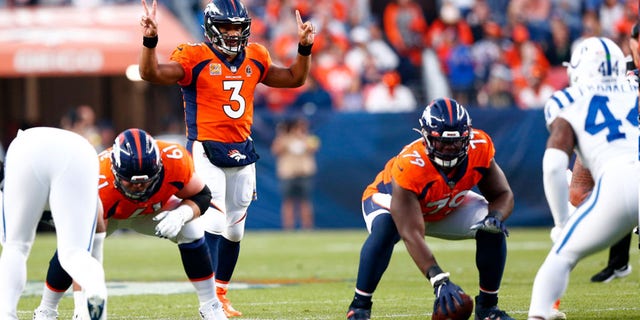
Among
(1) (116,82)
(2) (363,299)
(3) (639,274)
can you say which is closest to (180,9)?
(1) (116,82)

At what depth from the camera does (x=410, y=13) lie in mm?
18438

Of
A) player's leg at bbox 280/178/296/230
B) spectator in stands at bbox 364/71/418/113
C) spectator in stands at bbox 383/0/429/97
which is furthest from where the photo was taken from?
spectator in stands at bbox 383/0/429/97

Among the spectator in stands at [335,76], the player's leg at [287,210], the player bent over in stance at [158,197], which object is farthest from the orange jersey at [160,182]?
the spectator in stands at [335,76]

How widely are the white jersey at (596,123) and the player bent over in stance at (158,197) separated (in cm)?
199

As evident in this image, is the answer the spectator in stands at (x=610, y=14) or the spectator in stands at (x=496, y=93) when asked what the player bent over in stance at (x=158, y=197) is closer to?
the spectator in stands at (x=496, y=93)

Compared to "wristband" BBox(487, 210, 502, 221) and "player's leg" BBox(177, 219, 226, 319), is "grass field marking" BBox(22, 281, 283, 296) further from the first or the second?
"wristband" BBox(487, 210, 502, 221)

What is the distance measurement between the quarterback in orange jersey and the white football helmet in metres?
2.28

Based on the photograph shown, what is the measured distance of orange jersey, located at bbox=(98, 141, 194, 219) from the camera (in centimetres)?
583

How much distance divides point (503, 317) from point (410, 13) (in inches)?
504

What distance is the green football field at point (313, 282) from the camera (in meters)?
7.04

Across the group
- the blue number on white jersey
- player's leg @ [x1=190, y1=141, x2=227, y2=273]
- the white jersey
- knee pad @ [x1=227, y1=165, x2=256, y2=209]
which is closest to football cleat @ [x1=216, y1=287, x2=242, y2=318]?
player's leg @ [x1=190, y1=141, x2=227, y2=273]

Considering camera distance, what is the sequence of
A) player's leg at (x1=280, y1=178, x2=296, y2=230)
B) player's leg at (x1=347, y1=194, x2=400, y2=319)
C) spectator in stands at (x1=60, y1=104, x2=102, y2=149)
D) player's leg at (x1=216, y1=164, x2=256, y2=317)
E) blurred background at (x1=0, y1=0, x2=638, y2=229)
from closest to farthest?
player's leg at (x1=347, y1=194, x2=400, y2=319)
player's leg at (x1=216, y1=164, x2=256, y2=317)
spectator in stands at (x1=60, y1=104, x2=102, y2=149)
blurred background at (x1=0, y1=0, x2=638, y2=229)
player's leg at (x1=280, y1=178, x2=296, y2=230)

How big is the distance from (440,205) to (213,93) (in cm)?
182

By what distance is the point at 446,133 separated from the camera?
5.86 metres
